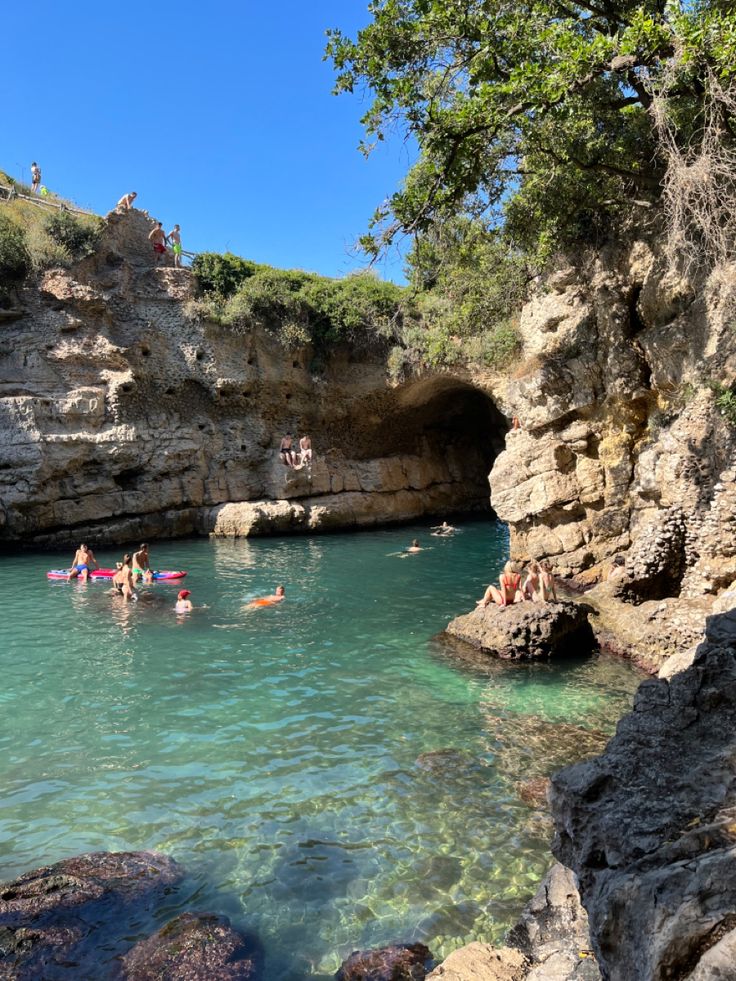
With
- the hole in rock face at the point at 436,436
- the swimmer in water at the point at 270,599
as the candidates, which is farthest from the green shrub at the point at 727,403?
the hole in rock face at the point at 436,436

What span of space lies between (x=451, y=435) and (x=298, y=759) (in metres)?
24.8

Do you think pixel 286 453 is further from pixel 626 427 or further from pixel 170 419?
pixel 626 427

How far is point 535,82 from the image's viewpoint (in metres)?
8.01

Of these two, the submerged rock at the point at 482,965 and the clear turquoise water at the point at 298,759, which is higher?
the submerged rock at the point at 482,965

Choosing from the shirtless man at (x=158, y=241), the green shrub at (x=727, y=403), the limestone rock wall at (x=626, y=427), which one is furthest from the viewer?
the shirtless man at (x=158, y=241)

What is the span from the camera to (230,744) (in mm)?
6930

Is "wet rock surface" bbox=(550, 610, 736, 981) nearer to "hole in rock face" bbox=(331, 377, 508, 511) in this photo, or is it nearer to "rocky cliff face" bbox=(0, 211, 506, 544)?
"rocky cliff face" bbox=(0, 211, 506, 544)

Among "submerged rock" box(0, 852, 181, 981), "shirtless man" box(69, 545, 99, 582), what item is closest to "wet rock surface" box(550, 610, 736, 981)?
"submerged rock" box(0, 852, 181, 981)

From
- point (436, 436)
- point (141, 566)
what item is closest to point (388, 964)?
point (141, 566)

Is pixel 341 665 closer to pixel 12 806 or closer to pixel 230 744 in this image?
pixel 230 744

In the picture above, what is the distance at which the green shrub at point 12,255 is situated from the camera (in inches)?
818

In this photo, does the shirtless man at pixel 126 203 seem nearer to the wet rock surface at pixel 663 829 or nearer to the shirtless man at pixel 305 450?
the shirtless man at pixel 305 450

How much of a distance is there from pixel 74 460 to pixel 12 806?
1706 cm

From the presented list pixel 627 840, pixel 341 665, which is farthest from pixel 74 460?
pixel 627 840
